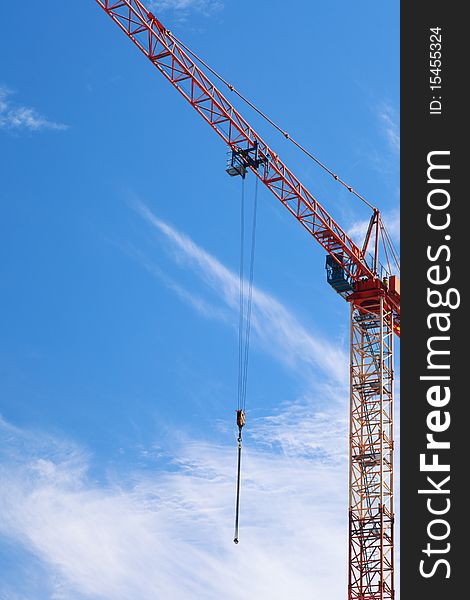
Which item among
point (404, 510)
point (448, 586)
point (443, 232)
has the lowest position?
point (448, 586)

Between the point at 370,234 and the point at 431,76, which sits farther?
the point at 370,234

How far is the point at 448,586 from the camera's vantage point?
27.8m

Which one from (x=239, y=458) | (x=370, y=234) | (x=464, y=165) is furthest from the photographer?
(x=370, y=234)

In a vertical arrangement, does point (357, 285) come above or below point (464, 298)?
above

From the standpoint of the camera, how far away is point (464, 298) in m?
29.3

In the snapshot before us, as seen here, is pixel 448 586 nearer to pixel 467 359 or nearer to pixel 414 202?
pixel 467 359

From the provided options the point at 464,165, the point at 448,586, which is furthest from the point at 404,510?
the point at 464,165

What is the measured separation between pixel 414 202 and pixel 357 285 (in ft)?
158

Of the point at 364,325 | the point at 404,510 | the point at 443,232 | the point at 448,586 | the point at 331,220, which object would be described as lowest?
the point at 448,586

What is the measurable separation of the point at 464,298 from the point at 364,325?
49.1 meters

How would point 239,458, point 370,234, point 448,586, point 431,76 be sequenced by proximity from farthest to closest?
point 370,234, point 239,458, point 431,76, point 448,586

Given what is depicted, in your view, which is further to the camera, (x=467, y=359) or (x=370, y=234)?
(x=370, y=234)

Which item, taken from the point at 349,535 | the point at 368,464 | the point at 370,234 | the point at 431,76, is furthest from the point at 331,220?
the point at 431,76

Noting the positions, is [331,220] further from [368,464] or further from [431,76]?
[431,76]
